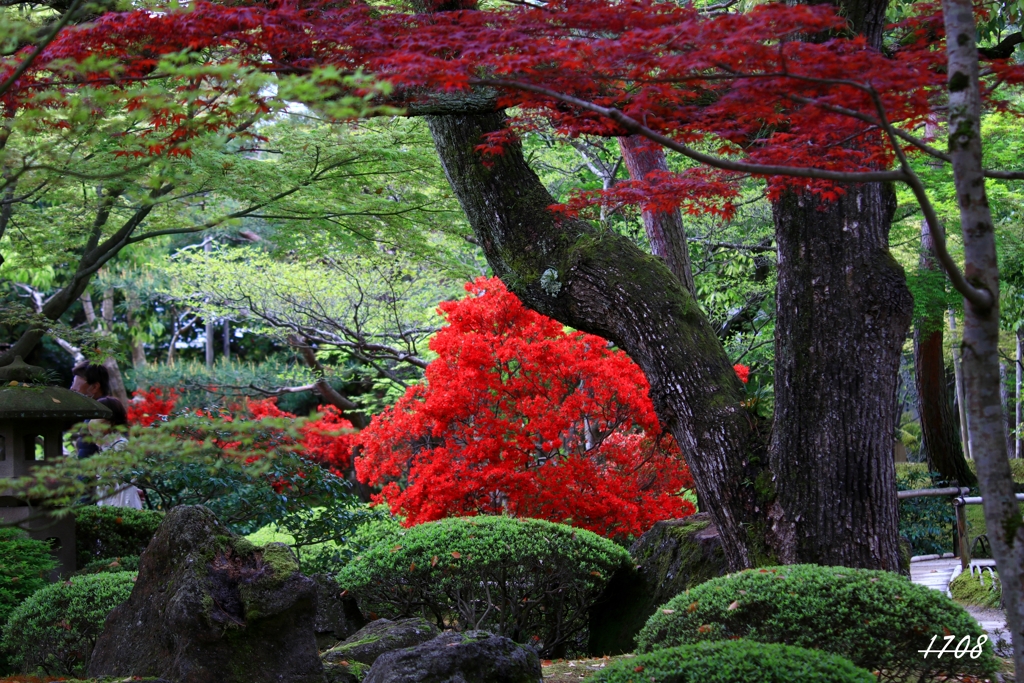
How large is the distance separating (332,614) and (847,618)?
3.83m

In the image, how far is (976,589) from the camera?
7539 millimetres

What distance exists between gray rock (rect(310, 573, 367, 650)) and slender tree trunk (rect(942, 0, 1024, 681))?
4.66m

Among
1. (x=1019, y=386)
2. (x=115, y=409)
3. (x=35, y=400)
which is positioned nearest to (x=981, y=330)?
(x=35, y=400)

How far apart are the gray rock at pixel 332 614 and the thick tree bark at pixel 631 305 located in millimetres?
2730

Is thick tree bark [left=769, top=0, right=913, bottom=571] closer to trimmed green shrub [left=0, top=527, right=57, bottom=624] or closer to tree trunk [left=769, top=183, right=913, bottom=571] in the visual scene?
tree trunk [left=769, top=183, right=913, bottom=571]

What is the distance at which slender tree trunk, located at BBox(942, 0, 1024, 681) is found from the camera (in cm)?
242

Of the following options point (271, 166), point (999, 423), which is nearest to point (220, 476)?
point (271, 166)

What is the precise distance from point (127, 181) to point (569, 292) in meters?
3.60

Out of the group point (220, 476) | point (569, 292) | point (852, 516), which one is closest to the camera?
point (852, 516)

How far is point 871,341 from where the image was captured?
440 centimetres

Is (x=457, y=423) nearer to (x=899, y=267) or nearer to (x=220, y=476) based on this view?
(x=220, y=476)

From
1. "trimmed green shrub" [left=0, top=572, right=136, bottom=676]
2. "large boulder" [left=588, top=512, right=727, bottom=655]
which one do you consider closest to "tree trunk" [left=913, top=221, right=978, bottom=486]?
"large boulder" [left=588, top=512, right=727, bottom=655]

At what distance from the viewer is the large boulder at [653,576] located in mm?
5762

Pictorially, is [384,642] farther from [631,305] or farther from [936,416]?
[936,416]
